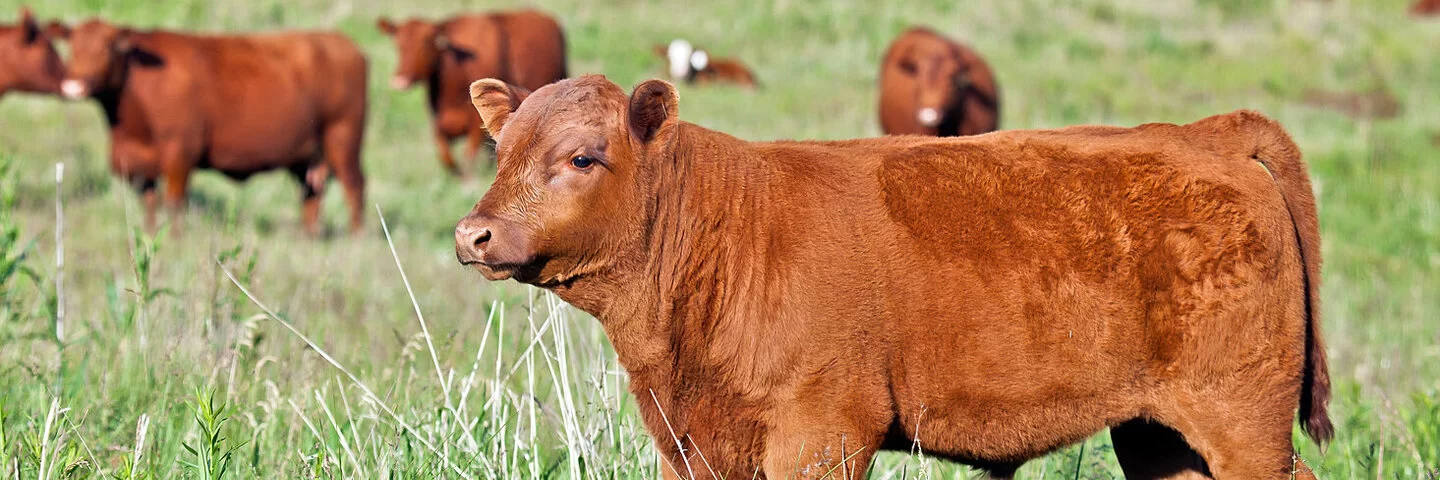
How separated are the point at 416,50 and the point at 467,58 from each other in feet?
2.56

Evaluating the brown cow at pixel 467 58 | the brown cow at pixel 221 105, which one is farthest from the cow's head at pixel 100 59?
the brown cow at pixel 467 58

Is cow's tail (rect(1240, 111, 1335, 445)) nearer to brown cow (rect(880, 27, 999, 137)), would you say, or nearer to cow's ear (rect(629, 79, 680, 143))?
cow's ear (rect(629, 79, 680, 143))

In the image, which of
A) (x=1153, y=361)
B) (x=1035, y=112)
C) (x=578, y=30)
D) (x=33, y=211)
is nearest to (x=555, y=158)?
(x=1153, y=361)

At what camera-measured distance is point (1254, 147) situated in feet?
14.2

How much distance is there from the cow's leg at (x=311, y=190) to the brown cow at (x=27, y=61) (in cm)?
250

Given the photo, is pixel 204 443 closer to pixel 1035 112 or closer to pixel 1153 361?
pixel 1153 361

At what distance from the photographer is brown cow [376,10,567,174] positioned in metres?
18.7

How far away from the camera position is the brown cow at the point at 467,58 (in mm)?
18719

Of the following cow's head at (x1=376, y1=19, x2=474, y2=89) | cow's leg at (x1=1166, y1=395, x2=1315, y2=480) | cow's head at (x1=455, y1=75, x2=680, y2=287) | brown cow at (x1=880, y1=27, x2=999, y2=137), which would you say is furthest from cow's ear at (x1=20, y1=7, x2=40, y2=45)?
cow's leg at (x1=1166, y1=395, x2=1315, y2=480)

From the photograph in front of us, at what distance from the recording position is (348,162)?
46.0 ft

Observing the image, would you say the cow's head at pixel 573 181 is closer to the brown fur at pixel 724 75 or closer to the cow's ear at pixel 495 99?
the cow's ear at pixel 495 99

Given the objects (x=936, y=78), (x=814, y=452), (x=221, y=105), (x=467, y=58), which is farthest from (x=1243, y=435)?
(x=467, y=58)

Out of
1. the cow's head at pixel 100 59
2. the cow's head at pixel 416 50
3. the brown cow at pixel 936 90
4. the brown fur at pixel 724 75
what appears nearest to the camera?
the cow's head at pixel 100 59

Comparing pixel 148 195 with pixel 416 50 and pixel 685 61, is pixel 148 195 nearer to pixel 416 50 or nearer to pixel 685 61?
pixel 416 50
